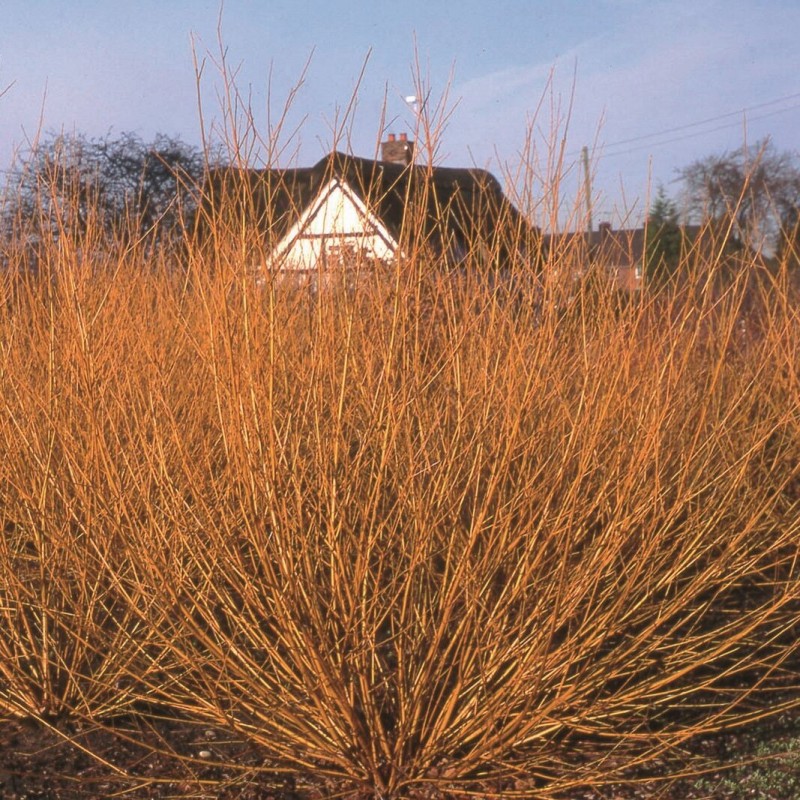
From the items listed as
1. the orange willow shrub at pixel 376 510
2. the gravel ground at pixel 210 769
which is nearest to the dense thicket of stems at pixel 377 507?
the orange willow shrub at pixel 376 510

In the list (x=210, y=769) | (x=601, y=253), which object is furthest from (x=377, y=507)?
(x=601, y=253)

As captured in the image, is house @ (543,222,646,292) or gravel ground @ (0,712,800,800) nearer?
house @ (543,222,646,292)

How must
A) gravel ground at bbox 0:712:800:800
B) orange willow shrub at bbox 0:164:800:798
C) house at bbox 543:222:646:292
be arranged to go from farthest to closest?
gravel ground at bbox 0:712:800:800 < house at bbox 543:222:646:292 < orange willow shrub at bbox 0:164:800:798

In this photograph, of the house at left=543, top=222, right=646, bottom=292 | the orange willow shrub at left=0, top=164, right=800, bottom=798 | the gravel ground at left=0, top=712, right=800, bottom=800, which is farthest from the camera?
the gravel ground at left=0, top=712, right=800, bottom=800

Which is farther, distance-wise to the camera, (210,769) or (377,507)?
(210,769)

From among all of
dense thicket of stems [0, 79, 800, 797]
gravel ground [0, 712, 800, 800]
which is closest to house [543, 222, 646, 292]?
dense thicket of stems [0, 79, 800, 797]

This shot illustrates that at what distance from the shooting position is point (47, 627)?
137 inches

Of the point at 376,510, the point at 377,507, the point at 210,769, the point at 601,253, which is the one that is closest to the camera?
the point at 376,510

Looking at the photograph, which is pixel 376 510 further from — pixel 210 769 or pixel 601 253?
pixel 601 253

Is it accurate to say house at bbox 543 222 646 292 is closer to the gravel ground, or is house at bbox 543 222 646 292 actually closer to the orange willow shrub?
the orange willow shrub

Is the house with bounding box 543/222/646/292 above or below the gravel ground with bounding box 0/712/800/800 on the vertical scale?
above

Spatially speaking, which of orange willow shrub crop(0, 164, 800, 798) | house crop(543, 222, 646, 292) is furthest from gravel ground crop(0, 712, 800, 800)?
house crop(543, 222, 646, 292)

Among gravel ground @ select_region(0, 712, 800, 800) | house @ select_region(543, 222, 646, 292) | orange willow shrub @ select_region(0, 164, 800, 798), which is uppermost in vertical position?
house @ select_region(543, 222, 646, 292)

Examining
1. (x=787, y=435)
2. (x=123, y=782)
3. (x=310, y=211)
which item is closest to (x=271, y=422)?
(x=310, y=211)
